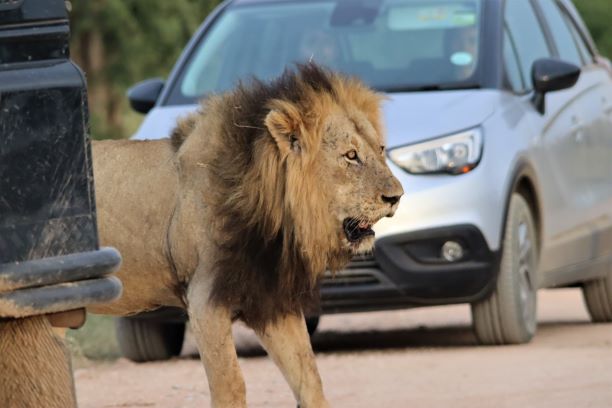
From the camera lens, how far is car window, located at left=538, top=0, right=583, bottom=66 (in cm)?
987

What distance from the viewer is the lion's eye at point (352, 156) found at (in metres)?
5.48

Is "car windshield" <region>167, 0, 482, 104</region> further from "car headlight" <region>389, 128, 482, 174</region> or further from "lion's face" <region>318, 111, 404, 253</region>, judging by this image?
"lion's face" <region>318, 111, 404, 253</region>

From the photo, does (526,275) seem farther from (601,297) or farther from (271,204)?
(271,204)

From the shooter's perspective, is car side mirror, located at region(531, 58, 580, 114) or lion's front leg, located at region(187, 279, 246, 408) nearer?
lion's front leg, located at region(187, 279, 246, 408)

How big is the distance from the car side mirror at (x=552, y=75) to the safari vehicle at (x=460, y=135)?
1 cm

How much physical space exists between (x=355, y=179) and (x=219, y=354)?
2.46 feet

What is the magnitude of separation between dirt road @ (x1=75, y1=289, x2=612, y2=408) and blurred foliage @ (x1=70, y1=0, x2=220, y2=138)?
1086 centimetres

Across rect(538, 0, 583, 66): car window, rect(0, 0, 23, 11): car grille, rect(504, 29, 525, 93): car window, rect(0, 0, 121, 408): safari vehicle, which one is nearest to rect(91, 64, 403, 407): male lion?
rect(0, 0, 121, 408): safari vehicle

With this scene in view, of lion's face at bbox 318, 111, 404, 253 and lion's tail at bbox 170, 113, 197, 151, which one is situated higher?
lion's face at bbox 318, 111, 404, 253

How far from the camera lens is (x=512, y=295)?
8.18 m

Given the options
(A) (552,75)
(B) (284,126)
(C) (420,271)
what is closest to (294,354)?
(B) (284,126)

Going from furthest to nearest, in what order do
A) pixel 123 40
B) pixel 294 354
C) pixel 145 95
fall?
pixel 123 40, pixel 145 95, pixel 294 354

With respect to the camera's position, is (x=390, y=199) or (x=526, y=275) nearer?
(x=390, y=199)

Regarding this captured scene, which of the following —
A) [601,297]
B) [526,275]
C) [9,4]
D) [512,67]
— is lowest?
[601,297]
